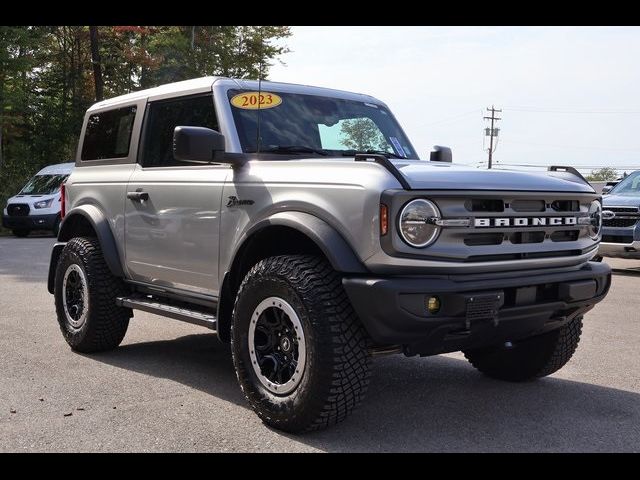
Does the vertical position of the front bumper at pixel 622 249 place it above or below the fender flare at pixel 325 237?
below

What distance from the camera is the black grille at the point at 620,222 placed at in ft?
39.7

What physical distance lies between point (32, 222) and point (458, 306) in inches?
774

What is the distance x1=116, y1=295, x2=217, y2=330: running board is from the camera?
476 centimetres

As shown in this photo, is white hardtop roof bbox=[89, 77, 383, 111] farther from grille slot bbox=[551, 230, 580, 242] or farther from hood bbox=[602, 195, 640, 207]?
hood bbox=[602, 195, 640, 207]

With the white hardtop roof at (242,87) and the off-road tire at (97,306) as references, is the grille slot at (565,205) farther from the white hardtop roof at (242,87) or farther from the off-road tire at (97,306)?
the off-road tire at (97,306)

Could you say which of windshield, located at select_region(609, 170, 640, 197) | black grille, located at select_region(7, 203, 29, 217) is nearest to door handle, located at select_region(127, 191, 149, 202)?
windshield, located at select_region(609, 170, 640, 197)

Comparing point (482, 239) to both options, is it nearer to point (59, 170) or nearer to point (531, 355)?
point (531, 355)

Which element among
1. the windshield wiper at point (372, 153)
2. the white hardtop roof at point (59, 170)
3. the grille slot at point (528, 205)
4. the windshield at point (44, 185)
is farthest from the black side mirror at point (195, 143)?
the white hardtop roof at point (59, 170)

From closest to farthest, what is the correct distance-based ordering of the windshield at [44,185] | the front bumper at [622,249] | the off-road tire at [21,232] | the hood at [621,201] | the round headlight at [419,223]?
the round headlight at [419,223], the front bumper at [622,249], the hood at [621,201], the off-road tire at [21,232], the windshield at [44,185]

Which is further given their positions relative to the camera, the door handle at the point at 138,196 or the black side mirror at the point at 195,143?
the door handle at the point at 138,196

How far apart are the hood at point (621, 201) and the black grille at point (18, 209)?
51.9 feet

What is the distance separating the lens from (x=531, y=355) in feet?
16.6
